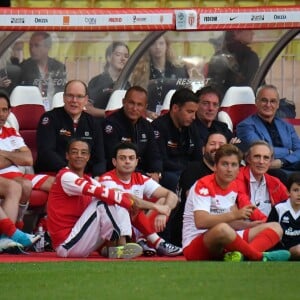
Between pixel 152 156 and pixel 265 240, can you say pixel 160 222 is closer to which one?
pixel 265 240

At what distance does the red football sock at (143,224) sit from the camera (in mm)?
14461

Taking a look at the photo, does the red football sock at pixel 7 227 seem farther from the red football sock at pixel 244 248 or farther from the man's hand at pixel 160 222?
the red football sock at pixel 244 248

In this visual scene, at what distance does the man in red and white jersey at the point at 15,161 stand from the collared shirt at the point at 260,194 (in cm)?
225

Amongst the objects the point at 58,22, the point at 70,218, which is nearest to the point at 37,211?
the point at 70,218

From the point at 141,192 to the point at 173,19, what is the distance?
2.48 m

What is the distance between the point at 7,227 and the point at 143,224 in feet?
4.73

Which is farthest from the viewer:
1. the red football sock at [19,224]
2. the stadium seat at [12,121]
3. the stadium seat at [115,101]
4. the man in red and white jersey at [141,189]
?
the stadium seat at [115,101]

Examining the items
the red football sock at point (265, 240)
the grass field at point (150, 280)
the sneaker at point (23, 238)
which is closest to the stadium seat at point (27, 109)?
the sneaker at point (23, 238)

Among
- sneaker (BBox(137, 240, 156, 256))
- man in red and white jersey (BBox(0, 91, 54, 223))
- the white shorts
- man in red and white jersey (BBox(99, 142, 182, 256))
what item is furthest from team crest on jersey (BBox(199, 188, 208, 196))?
man in red and white jersey (BBox(0, 91, 54, 223))

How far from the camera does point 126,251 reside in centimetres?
1409

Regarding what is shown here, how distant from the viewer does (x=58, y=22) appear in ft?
52.4

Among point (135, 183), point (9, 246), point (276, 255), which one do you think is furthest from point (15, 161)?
point (276, 255)

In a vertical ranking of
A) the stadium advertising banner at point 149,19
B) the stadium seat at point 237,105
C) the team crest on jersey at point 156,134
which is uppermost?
the stadium advertising banner at point 149,19

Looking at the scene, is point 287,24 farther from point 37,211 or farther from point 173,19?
point 37,211
